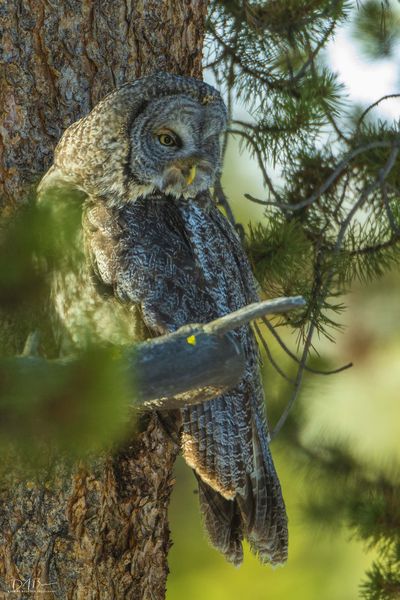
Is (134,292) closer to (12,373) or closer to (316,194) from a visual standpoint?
(316,194)

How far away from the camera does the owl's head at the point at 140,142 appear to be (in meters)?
1.91

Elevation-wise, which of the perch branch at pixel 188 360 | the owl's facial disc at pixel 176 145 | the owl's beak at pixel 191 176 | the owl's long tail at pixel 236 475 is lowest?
the owl's long tail at pixel 236 475

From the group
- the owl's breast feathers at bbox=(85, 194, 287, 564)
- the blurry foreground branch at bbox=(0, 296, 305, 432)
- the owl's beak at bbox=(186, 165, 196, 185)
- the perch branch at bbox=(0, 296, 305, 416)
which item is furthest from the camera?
the owl's beak at bbox=(186, 165, 196, 185)

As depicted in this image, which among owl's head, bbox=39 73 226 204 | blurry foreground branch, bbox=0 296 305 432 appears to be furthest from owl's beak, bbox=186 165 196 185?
blurry foreground branch, bbox=0 296 305 432

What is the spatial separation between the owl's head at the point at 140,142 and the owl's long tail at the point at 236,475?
492 millimetres

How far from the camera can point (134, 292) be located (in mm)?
1870

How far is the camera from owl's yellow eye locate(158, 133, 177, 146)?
1981 millimetres

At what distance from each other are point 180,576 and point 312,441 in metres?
2.11

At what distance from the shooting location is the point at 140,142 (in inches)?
76.5

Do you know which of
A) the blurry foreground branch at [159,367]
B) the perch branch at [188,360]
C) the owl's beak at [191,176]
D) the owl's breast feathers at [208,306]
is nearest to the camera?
the blurry foreground branch at [159,367]

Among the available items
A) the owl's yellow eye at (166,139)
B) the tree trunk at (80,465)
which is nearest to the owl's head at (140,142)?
the owl's yellow eye at (166,139)

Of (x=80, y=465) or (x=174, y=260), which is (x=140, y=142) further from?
(x=80, y=465)

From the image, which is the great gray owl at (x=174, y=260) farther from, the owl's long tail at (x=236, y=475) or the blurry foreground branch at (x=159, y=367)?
the blurry foreground branch at (x=159, y=367)

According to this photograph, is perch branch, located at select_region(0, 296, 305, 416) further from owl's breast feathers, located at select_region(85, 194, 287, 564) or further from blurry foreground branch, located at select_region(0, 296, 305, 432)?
owl's breast feathers, located at select_region(85, 194, 287, 564)
